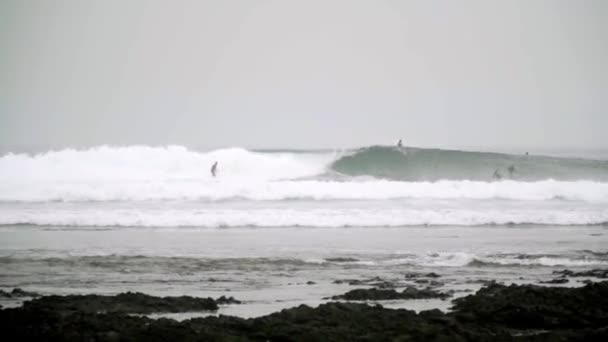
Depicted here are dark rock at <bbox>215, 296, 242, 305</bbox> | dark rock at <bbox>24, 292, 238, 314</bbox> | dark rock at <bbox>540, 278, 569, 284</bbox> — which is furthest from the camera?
dark rock at <bbox>540, 278, 569, 284</bbox>

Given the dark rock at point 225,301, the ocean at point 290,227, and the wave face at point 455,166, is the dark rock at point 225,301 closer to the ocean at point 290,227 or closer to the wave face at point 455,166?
the ocean at point 290,227

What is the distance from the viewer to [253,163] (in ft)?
129

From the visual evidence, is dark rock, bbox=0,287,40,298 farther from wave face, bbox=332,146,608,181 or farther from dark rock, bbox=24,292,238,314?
wave face, bbox=332,146,608,181

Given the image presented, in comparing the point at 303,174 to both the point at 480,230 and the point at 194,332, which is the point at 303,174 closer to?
the point at 480,230

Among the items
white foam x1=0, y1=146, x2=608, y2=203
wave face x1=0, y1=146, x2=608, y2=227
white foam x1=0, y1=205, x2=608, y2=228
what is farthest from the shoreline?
white foam x1=0, y1=146, x2=608, y2=203

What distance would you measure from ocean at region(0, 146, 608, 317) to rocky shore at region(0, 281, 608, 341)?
3.16 feet

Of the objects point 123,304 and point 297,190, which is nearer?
point 123,304

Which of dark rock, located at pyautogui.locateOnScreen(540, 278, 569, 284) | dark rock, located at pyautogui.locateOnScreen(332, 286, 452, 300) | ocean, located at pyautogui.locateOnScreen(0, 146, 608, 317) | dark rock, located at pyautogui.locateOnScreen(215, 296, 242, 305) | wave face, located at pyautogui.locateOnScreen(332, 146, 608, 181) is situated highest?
wave face, located at pyautogui.locateOnScreen(332, 146, 608, 181)

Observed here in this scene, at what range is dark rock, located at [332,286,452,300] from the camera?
9.78 m

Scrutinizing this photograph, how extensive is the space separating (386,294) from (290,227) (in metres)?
9.96

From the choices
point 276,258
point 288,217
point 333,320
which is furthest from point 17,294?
point 288,217

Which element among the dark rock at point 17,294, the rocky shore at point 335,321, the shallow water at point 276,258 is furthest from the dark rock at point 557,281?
the dark rock at point 17,294

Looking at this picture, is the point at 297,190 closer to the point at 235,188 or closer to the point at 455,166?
the point at 235,188

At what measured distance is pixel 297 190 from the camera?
26234 mm
